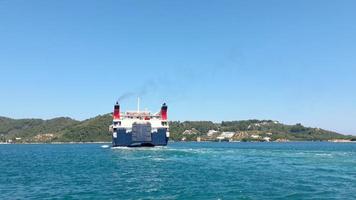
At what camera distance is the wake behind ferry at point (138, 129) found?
122m

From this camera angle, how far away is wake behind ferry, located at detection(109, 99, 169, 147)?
122 metres

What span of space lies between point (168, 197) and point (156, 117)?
96958 millimetres

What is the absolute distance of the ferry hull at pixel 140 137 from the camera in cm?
12150

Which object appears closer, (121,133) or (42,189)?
(42,189)

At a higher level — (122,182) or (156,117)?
(156,117)

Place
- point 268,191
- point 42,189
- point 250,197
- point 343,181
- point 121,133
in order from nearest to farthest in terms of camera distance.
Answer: point 250,197, point 268,191, point 42,189, point 343,181, point 121,133

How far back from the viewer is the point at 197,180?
147 ft

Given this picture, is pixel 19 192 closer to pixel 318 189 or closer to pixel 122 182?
pixel 122 182

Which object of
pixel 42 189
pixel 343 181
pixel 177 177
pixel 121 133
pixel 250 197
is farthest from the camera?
pixel 121 133

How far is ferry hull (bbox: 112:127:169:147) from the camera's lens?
121500mm

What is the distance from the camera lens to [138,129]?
121062 millimetres

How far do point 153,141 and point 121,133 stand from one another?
956cm

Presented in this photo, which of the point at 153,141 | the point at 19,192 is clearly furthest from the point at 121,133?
the point at 19,192

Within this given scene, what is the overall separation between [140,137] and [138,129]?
2.39m
